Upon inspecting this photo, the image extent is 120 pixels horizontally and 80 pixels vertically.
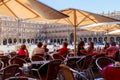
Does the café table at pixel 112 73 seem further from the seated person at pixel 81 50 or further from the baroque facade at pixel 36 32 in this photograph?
the baroque facade at pixel 36 32

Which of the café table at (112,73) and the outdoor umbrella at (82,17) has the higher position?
the outdoor umbrella at (82,17)

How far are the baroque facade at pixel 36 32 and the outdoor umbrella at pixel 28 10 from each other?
86.9 m

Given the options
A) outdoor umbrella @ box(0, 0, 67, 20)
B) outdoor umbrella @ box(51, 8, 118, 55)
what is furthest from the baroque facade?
outdoor umbrella @ box(0, 0, 67, 20)

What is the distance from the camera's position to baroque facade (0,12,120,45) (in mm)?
Answer: 98875

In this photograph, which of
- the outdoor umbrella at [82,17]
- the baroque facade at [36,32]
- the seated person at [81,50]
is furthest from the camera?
the baroque facade at [36,32]

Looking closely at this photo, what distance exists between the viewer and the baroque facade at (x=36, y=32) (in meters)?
98.9

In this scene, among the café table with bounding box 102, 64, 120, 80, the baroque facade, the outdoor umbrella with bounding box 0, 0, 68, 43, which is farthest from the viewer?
the baroque facade

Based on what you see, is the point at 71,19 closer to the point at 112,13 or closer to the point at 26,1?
the point at 26,1

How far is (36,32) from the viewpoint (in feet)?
373

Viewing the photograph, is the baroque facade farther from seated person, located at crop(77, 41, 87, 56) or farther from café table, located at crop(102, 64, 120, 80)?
café table, located at crop(102, 64, 120, 80)

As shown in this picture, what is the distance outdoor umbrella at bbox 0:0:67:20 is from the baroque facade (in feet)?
285

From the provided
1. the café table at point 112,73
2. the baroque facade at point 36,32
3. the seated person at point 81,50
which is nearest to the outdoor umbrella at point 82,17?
the seated person at point 81,50

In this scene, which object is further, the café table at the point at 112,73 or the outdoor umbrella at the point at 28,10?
the outdoor umbrella at the point at 28,10

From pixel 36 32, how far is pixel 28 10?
356 ft
